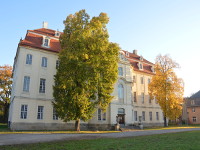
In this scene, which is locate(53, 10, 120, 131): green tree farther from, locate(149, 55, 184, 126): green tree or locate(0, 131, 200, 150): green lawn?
locate(149, 55, 184, 126): green tree

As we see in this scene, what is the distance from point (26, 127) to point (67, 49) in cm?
1162

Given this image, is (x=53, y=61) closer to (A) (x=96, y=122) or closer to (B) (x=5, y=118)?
(A) (x=96, y=122)

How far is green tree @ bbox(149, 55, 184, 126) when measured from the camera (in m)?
32.0

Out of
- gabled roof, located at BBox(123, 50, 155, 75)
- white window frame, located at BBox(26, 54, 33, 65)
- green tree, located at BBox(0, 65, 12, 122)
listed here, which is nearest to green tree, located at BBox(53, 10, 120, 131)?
white window frame, located at BBox(26, 54, 33, 65)

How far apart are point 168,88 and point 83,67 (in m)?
18.5

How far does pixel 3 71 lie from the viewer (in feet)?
Answer: 138

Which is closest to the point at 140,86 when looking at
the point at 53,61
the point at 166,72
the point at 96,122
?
the point at 166,72

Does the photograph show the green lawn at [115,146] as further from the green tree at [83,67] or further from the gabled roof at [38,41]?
the gabled roof at [38,41]

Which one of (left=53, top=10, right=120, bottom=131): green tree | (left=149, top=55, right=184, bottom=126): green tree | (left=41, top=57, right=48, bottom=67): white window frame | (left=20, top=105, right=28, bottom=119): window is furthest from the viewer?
(left=149, top=55, right=184, bottom=126): green tree

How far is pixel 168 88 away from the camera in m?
32.7

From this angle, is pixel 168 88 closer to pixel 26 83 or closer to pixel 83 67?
pixel 83 67

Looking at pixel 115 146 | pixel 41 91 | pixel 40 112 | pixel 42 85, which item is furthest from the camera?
pixel 42 85

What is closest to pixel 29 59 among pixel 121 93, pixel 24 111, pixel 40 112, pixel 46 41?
pixel 46 41

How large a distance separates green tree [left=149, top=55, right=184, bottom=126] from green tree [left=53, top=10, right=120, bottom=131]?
13.7 metres
